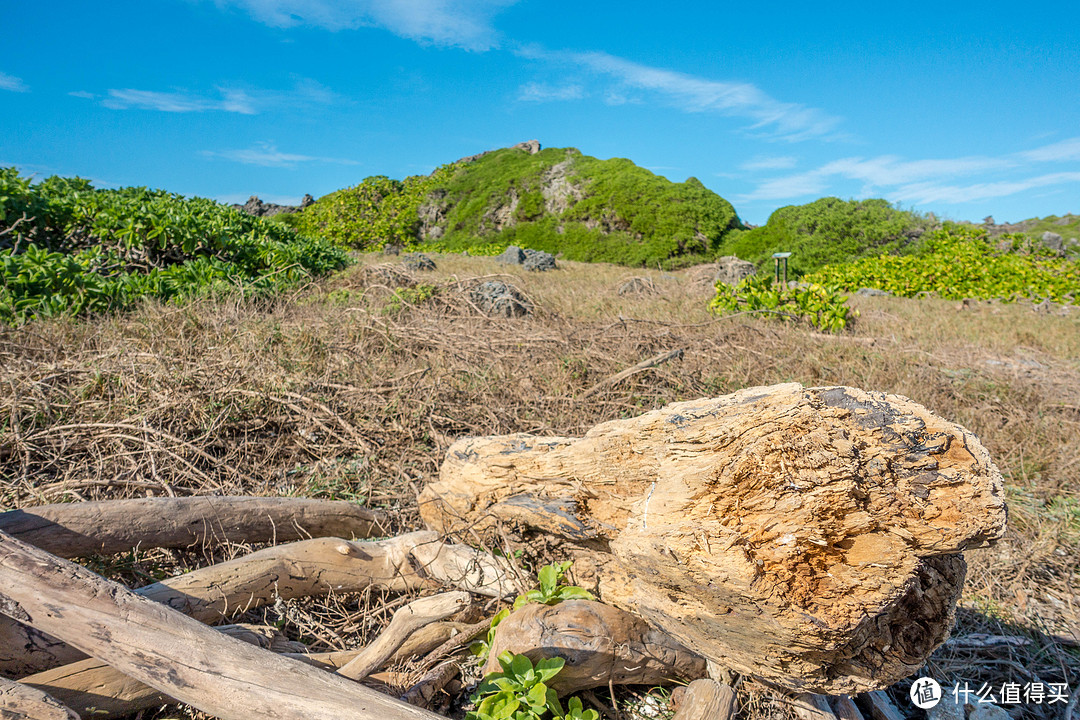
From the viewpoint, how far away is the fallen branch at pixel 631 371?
15.9ft

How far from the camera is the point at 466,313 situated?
22.3 ft

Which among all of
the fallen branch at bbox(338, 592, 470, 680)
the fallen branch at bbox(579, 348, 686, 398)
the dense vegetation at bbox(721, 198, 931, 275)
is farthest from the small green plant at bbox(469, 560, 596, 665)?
the dense vegetation at bbox(721, 198, 931, 275)

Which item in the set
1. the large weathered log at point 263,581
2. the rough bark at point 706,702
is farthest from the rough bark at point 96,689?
the rough bark at point 706,702

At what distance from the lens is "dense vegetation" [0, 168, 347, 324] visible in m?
5.96

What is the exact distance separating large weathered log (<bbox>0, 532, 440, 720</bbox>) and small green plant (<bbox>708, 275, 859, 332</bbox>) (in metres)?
6.60

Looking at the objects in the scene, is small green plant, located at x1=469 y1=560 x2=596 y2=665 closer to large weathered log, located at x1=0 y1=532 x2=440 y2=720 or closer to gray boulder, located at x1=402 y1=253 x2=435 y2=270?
large weathered log, located at x1=0 y1=532 x2=440 y2=720

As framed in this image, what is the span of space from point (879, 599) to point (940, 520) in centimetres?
28

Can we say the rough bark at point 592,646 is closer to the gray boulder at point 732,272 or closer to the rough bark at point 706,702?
the rough bark at point 706,702

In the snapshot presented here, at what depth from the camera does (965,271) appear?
44.7 feet

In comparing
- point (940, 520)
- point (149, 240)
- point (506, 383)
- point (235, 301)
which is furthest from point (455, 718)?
point (149, 240)

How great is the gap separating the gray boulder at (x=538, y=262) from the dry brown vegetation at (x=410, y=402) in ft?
Answer: 21.5

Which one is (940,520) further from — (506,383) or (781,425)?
(506,383)

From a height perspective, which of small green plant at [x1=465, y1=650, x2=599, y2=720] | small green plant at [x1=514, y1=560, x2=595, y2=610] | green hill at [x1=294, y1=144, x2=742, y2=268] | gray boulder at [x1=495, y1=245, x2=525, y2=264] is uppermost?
green hill at [x1=294, y1=144, x2=742, y2=268]

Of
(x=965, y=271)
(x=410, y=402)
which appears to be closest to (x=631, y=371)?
(x=410, y=402)
